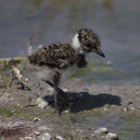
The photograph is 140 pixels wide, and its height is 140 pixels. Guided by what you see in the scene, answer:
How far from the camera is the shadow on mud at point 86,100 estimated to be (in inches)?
223

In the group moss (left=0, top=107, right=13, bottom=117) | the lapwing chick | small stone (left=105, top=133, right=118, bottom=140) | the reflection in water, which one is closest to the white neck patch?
the lapwing chick

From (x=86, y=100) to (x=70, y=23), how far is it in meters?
3.42

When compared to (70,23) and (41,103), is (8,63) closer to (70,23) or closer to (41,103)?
(41,103)

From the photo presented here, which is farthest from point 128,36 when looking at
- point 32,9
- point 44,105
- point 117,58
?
point 44,105

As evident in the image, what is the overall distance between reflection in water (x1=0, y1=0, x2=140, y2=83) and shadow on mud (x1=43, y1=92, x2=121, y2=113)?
200 cm

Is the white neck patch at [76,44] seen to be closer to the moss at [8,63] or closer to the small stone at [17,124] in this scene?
the small stone at [17,124]

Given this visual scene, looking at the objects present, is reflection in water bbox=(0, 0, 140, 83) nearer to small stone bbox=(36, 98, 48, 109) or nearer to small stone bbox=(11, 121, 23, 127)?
small stone bbox=(36, 98, 48, 109)

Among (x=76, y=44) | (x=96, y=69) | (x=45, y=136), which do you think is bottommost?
(x=45, y=136)

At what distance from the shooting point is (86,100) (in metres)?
5.82

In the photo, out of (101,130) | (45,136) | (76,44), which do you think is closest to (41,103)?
(76,44)

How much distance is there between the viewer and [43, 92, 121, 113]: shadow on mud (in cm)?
567

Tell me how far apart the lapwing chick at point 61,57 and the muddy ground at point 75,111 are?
9.5 inches

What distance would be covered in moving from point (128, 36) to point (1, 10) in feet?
9.00

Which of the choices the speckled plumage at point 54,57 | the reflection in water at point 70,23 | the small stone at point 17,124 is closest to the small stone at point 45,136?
the small stone at point 17,124
